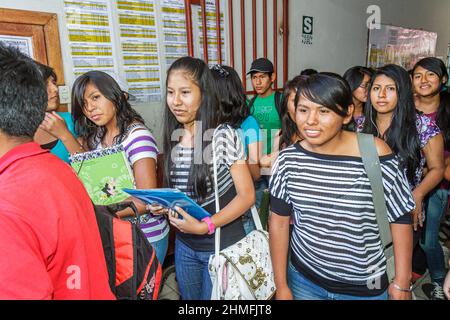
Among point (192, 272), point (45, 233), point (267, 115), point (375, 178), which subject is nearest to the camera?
point (45, 233)

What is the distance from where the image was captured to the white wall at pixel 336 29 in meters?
3.81

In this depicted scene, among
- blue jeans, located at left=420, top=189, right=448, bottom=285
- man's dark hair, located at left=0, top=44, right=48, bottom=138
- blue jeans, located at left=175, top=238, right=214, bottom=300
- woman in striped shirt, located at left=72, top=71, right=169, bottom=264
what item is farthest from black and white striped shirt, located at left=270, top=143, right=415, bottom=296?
blue jeans, located at left=420, top=189, right=448, bottom=285

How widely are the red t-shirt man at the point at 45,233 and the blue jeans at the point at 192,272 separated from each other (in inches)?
23.3

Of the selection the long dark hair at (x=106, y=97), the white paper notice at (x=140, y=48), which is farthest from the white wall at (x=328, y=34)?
the long dark hair at (x=106, y=97)

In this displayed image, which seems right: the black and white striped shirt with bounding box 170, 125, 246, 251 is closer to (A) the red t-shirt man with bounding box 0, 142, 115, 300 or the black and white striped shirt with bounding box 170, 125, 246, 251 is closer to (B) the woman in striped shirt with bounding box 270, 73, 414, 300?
(B) the woman in striped shirt with bounding box 270, 73, 414, 300

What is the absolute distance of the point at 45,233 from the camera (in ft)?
2.02

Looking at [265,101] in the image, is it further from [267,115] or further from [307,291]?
[307,291]

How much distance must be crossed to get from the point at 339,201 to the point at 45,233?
872mm

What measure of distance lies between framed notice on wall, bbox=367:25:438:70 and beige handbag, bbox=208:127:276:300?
4.60 metres

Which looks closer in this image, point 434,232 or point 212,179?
point 212,179

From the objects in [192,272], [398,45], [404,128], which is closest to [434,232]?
[404,128]

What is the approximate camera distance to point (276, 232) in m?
1.28

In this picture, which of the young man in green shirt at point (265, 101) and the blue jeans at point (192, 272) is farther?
the young man in green shirt at point (265, 101)

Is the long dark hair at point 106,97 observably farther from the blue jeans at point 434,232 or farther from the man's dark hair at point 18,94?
the blue jeans at point 434,232
